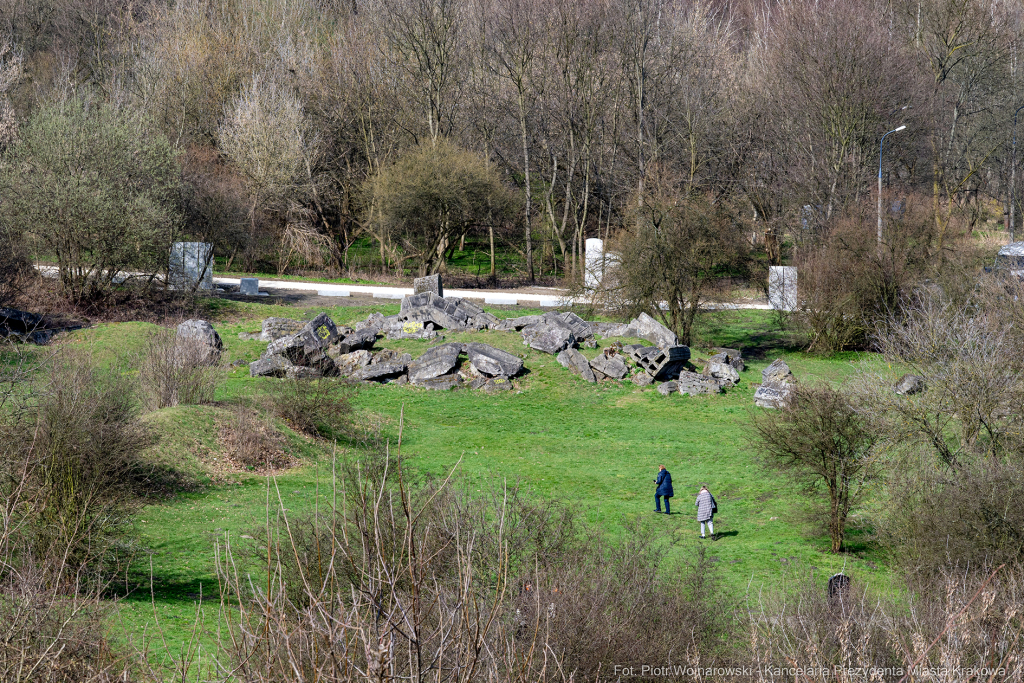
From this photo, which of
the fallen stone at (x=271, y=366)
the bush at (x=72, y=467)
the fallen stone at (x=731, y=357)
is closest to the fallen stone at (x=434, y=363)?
the fallen stone at (x=271, y=366)

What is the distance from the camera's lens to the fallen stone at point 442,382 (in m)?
24.6

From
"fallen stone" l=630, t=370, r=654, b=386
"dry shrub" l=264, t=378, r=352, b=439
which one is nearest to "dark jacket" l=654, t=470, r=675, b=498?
"dry shrub" l=264, t=378, r=352, b=439

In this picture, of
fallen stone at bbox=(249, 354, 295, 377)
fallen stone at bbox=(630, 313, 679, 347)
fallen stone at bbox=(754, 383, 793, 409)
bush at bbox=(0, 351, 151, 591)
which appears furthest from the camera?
fallen stone at bbox=(630, 313, 679, 347)

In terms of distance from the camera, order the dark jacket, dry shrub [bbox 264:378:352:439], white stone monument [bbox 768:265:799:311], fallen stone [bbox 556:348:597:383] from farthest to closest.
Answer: white stone monument [bbox 768:265:799:311], fallen stone [bbox 556:348:597:383], dry shrub [bbox 264:378:352:439], the dark jacket

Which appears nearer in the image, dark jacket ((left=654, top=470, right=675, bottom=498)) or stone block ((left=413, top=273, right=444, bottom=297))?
dark jacket ((left=654, top=470, right=675, bottom=498))

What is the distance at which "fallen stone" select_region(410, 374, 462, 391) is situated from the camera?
24.6 metres

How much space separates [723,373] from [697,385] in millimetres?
1252

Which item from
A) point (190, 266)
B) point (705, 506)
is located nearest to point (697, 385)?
point (705, 506)

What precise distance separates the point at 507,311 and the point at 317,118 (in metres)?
18.4

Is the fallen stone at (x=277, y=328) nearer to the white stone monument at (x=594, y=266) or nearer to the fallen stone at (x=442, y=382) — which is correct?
the fallen stone at (x=442, y=382)

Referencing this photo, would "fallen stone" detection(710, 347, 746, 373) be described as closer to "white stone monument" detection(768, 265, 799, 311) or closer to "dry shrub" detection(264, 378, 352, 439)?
"white stone monument" detection(768, 265, 799, 311)

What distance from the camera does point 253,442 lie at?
700 inches

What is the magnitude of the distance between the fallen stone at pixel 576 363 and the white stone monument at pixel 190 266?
41.9 feet

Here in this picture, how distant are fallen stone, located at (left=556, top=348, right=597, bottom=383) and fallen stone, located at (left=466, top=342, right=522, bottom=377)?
52.9 inches
